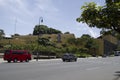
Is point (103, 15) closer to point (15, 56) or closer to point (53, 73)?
point (53, 73)

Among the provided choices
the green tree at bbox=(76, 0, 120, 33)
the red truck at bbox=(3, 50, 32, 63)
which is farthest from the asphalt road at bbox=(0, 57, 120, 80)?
the red truck at bbox=(3, 50, 32, 63)

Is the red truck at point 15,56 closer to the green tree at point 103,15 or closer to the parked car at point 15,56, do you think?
the parked car at point 15,56

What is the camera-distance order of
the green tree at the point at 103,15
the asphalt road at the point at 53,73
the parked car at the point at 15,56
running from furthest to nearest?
1. the parked car at the point at 15,56
2. the asphalt road at the point at 53,73
3. the green tree at the point at 103,15

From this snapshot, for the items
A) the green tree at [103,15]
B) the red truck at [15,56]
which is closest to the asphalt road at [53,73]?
the green tree at [103,15]

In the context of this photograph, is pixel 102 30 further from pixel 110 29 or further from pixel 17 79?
pixel 17 79

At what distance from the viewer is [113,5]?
54.8 feet

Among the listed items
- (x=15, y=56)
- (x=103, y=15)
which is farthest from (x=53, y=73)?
(x=15, y=56)

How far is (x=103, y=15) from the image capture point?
57.2ft

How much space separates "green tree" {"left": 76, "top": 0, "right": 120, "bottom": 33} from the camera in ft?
55.4

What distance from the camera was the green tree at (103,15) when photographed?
1688cm

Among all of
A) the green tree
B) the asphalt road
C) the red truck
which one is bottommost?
the asphalt road

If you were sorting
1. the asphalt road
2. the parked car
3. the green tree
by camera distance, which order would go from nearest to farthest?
the green tree
the asphalt road
the parked car

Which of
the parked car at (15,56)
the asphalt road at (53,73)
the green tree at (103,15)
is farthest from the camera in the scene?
the parked car at (15,56)

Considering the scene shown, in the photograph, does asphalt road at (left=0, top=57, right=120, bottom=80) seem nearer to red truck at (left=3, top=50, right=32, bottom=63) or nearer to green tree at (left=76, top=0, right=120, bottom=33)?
green tree at (left=76, top=0, right=120, bottom=33)
